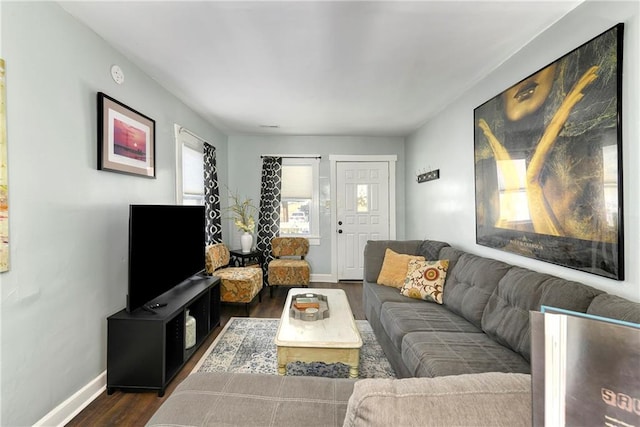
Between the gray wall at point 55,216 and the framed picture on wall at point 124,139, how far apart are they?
0.06 m

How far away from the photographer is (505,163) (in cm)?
227

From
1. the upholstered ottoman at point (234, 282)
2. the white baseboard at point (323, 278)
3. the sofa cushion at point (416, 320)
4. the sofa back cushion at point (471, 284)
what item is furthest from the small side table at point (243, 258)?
the sofa back cushion at point (471, 284)

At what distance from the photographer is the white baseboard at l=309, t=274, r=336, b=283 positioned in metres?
4.92

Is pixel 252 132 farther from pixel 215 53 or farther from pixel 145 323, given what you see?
pixel 145 323

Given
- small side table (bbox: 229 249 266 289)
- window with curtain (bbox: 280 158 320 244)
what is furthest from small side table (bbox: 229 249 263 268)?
window with curtain (bbox: 280 158 320 244)

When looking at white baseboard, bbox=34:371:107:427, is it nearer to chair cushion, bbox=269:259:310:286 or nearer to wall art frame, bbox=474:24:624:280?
chair cushion, bbox=269:259:310:286

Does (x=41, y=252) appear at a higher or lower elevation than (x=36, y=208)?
lower

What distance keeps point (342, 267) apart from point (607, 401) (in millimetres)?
4491

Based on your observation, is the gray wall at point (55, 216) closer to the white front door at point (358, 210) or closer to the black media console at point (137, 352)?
the black media console at point (137, 352)

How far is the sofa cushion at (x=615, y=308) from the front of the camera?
3.90ft

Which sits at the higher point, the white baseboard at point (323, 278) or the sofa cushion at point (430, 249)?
the sofa cushion at point (430, 249)

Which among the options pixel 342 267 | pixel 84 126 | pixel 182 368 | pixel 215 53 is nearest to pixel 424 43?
pixel 215 53

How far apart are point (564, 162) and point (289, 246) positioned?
12.0 feet

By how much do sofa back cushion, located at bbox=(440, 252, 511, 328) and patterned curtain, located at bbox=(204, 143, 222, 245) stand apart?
295 cm
